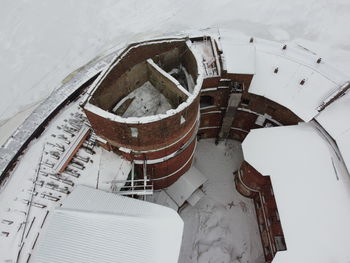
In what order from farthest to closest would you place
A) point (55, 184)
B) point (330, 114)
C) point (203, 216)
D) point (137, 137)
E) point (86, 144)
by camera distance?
point (203, 216), point (330, 114), point (86, 144), point (55, 184), point (137, 137)

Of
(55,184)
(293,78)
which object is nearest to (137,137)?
(55,184)

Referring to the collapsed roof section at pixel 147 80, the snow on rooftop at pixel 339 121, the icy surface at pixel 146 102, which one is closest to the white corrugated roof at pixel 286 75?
the snow on rooftop at pixel 339 121

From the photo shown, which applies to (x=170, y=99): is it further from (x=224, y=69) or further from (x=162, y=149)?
(x=224, y=69)

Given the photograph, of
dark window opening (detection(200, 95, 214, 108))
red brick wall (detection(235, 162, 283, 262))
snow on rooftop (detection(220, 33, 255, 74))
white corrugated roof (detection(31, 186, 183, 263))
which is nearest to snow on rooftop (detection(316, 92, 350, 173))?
red brick wall (detection(235, 162, 283, 262))

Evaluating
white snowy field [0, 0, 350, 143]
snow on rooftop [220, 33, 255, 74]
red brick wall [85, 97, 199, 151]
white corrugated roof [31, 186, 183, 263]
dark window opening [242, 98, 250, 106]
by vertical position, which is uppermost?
white snowy field [0, 0, 350, 143]

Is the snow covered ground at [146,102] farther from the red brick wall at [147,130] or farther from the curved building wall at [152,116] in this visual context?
the red brick wall at [147,130]

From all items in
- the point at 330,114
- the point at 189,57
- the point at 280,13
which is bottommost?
Result: the point at 330,114

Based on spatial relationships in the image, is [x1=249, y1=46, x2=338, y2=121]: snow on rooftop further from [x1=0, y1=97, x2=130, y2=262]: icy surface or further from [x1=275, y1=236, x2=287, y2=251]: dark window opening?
[x1=0, y1=97, x2=130, y2=262]: icy surface
